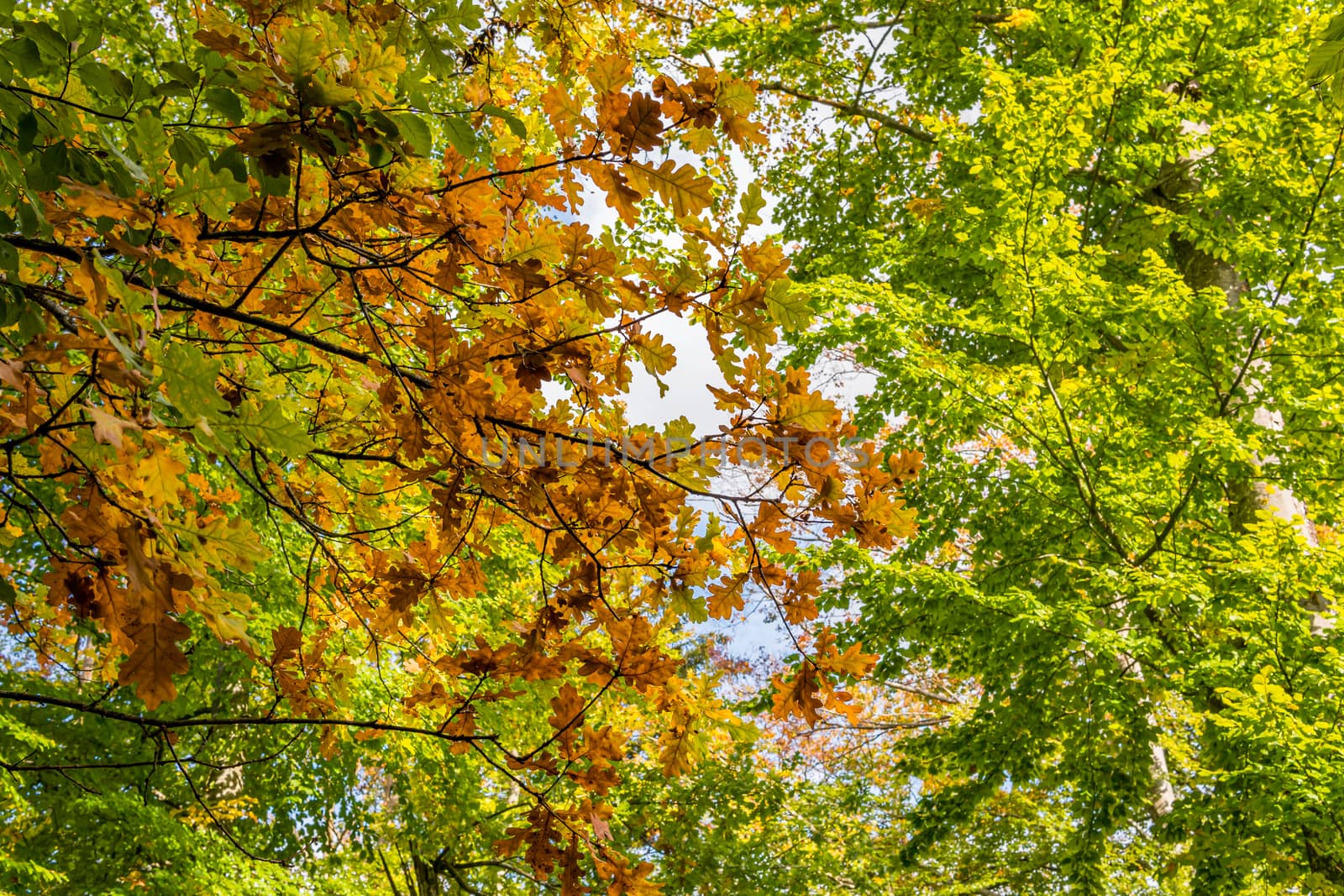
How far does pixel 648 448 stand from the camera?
1.62 m

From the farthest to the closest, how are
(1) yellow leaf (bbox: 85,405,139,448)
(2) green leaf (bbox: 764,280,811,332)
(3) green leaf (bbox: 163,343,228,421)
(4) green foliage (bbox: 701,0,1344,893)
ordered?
(4) green foliage (bbox: 701,0,1344,893)
(2) green leaf (bbox: 764,280,811,332)
(3) green leaf (bbox: 163,343,228,421)
(1) yellow leaf (bbox: 85,405,139,448)

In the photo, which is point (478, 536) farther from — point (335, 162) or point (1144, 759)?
point (1144, 759)

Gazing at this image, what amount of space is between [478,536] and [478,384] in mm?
729

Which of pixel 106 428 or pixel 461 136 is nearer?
pixel 106 428

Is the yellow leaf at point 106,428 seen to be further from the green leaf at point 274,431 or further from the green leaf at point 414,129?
the green leaf at point 414,129

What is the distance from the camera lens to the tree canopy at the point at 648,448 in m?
1.29

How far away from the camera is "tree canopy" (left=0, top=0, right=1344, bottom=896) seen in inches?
50.9

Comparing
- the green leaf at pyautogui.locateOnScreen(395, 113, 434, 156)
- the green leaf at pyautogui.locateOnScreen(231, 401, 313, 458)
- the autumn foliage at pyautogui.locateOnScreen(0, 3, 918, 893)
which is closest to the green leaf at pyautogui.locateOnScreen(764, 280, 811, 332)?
the autumn foliage at pyautogui.locateOnScreen(0, 3, 918, 893)

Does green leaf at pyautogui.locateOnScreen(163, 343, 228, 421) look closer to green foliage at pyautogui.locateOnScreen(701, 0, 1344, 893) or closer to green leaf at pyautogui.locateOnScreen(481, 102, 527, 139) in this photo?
green leaf at pyautogui.locateOnScreen(481, 102, 527, 139)

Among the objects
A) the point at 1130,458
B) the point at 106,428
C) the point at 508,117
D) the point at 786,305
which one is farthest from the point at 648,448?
the point at 1130,458

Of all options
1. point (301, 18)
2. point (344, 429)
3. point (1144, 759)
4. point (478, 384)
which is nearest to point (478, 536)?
point (344, 429)

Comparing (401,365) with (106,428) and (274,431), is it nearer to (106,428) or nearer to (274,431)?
(274,431)

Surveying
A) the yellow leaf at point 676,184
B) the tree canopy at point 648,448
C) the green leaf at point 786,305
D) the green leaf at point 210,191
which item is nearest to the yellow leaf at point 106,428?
the tree canopy at point 648,448

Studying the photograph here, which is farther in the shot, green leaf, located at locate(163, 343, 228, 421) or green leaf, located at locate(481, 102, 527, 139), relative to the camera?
green leaf, located at locate(481, 102, 527, 139)
